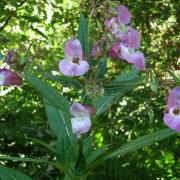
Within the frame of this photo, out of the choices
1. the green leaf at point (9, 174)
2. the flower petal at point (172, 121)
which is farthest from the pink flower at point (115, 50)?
the green leaf at point (9, 174)

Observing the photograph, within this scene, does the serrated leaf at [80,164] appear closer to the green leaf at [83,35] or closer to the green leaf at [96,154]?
the green leaf at [96,154]

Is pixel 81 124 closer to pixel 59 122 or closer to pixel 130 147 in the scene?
pixel 130 147

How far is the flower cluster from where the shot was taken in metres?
1.43

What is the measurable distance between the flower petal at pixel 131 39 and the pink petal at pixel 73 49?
0.41 feet

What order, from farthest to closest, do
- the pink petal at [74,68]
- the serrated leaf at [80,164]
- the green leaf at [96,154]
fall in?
the green leaf at [96,154] < the serrated leaf at [80,164] < the pink petal at [74,68]

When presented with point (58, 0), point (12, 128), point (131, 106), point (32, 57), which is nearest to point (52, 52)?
point (58, 0)

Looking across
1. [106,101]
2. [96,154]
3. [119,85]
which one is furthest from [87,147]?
[119,85]

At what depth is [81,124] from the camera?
4.55 ft

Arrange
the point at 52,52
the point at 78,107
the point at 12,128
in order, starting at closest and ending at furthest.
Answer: the point at 78,107, the point at 12,128, the point at 52,52

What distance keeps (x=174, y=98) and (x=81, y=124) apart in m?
0.26

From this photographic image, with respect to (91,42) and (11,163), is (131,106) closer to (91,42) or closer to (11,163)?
(11,163)

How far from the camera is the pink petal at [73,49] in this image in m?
1.43

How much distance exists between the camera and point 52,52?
351cm

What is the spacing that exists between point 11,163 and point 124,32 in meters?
1.55
